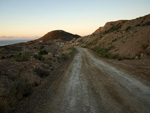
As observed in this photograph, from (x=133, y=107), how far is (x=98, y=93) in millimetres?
1716

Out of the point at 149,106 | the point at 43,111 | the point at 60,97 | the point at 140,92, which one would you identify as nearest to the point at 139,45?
the point at 140,92

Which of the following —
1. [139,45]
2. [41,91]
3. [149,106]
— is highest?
[139,45]

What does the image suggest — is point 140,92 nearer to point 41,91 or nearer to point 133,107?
point 133,107

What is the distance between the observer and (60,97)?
5.17 meters

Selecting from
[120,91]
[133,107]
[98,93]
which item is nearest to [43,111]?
[98,93]

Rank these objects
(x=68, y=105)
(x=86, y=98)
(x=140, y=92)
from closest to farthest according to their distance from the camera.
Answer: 1. (x=68, y=105)
2. (x=86, y=98)
3. (x=140, y=92)

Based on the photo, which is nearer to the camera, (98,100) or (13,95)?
(98,100)

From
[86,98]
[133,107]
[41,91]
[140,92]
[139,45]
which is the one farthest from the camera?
[139,45]

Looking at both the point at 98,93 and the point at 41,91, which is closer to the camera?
the point at 98,93

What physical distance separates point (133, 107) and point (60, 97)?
10.2 ft

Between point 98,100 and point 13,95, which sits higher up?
point 13,95

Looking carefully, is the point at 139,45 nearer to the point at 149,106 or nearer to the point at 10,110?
the point at 149,106

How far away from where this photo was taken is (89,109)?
4066 millimetres

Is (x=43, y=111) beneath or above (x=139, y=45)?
beneath
